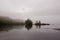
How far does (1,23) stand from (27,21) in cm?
1980

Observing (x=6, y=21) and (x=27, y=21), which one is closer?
(x=27, y=21)

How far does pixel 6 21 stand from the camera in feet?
294

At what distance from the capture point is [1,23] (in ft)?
262

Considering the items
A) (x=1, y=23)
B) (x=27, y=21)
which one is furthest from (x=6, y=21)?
(x=27, y=21)

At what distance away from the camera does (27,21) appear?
78.1m

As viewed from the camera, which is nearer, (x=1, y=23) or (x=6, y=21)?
(x=1, y=23)

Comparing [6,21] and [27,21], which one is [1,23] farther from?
[27,21]

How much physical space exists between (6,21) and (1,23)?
9918 mm

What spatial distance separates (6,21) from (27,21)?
70.0 ft
